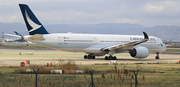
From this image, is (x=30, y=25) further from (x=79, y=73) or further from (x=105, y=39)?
(x=79, y=73)

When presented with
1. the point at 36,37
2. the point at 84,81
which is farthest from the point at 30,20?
the point at 84,81

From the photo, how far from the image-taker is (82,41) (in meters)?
41.9

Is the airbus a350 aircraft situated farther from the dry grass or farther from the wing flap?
the dry grass

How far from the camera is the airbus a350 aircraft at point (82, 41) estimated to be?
125 ft

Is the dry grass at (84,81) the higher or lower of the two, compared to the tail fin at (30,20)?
lower

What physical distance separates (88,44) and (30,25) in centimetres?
954

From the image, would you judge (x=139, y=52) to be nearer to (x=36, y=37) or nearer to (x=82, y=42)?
(x=82, y=42)

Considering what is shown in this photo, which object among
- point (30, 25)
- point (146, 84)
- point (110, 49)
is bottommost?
point (146, 84)

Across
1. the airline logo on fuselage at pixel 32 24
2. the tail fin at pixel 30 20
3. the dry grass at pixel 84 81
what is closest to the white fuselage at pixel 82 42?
the tail fin at pixel 30 20

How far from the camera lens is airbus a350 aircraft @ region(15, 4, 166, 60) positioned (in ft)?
125

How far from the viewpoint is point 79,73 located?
22.1m

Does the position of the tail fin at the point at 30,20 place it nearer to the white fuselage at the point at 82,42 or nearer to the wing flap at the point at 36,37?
the wing flap at the point at 36,37

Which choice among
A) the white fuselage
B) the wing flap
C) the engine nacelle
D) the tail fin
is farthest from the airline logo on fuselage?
the engine nacelle

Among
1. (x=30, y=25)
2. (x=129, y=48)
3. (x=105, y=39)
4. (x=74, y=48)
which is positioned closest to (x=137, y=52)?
(x=129, y=48)
